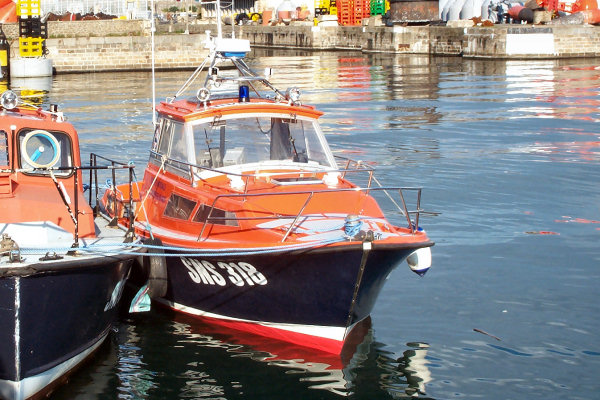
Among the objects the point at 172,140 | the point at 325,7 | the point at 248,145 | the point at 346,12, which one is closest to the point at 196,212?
the point at 248,145

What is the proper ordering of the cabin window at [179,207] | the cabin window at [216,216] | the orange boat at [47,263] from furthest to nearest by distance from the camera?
1. the cabin window at [179,207]
2. the cabin window at [216,216]
3. the orange boat at [47,263]

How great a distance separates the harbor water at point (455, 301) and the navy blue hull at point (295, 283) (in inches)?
16.1

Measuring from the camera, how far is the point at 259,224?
9.77 m

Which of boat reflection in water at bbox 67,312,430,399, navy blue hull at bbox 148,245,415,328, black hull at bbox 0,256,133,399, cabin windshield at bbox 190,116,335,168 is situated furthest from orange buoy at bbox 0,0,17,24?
black hull at bbox 0,256,133,399

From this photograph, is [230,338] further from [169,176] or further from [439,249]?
[439,249]

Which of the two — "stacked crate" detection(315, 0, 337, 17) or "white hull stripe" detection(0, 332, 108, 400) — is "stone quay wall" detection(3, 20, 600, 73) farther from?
"white hull stripe" detection(0, 332, 108, 400)

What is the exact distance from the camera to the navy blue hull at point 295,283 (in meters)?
9.12

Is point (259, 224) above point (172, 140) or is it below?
below

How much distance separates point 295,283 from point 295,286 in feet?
0.15

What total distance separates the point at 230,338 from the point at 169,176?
2293mm

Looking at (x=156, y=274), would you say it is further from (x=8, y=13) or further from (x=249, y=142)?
(x=8, y=13)

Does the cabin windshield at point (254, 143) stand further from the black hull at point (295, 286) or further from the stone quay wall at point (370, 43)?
the stone quay wall at point (370, 43)

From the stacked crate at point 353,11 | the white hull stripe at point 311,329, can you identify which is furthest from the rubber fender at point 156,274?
the stacked crate at point 353,11

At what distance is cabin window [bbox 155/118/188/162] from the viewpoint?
1111cm
